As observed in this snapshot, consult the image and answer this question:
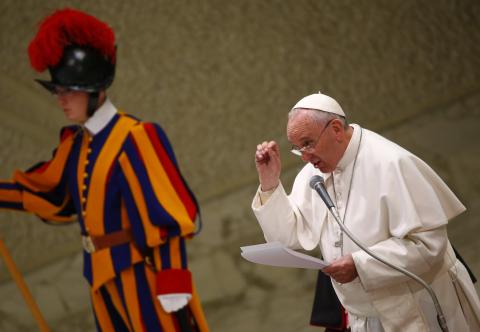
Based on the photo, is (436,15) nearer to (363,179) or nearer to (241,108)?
(241,108)

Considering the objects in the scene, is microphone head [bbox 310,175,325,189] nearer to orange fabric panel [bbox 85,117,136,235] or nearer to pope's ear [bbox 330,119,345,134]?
pope's ear [bbox 330,119,345,134]

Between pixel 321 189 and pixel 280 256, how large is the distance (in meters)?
0.25

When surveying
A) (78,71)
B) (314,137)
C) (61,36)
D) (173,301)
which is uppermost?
(61,36)

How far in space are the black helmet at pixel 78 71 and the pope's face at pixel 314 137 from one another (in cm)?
89

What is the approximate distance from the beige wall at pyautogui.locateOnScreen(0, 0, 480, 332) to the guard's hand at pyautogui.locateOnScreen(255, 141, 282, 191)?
90.3 inches

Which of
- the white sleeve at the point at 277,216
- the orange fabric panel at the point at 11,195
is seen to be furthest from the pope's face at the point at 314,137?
the orange fabric panel at the point at 11,195

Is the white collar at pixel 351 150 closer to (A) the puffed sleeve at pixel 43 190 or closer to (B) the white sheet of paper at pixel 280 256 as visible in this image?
(B) the white sheet of paper at pixel 280 256

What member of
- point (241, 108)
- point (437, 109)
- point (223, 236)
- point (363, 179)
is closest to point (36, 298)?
point (223, 236)

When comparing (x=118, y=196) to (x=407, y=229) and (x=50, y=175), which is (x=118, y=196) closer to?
(x=50, y=175)

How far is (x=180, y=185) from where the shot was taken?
348cm

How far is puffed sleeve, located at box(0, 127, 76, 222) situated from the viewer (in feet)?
11.8

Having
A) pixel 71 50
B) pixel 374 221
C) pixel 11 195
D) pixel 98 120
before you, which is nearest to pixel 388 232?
pixel 374 221

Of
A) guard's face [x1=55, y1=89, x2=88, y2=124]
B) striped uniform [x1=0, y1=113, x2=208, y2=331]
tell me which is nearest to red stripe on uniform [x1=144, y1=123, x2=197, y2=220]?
striped uniform [x1=0, y1=113, x2=208, y2=331]

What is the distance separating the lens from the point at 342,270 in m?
2.78
